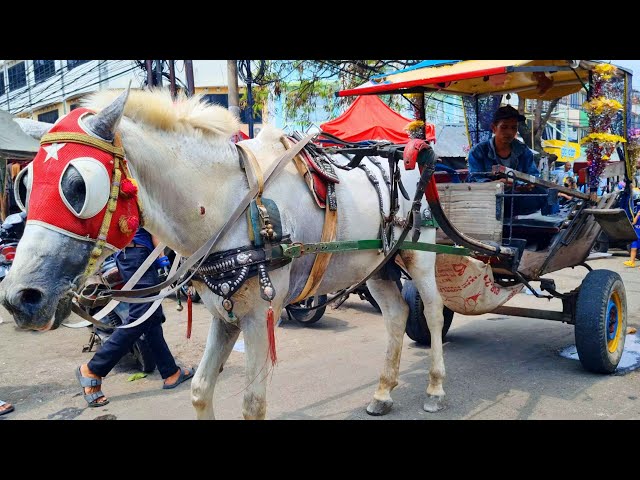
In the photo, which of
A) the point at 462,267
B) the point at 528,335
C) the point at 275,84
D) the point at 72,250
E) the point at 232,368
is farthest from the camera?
the point at 275,84

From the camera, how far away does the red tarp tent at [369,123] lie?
36.0 ft

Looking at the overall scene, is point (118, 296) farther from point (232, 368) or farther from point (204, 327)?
point (204, 327)

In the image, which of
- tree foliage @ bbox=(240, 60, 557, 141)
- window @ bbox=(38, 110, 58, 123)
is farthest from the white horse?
window @ bbox=(38, 110, 58, 123)

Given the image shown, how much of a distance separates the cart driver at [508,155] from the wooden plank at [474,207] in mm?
591

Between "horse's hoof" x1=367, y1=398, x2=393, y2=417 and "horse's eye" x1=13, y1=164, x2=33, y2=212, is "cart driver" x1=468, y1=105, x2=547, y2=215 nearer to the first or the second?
"horse's hoof" x1=367, y1=398, x2=393, y2=417

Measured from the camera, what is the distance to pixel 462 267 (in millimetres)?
4184

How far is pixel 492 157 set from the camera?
5.23 metres

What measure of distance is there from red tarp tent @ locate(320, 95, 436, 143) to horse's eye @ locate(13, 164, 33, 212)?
9.06 meters

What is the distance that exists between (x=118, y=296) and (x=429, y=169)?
2.03 metres

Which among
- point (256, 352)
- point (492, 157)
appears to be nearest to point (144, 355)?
point (256, 352)

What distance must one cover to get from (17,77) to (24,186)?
26.7 metres

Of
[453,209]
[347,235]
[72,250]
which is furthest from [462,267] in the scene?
[72,250]

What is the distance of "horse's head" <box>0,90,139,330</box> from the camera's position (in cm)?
201

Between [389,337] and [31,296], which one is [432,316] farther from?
[31,296]
